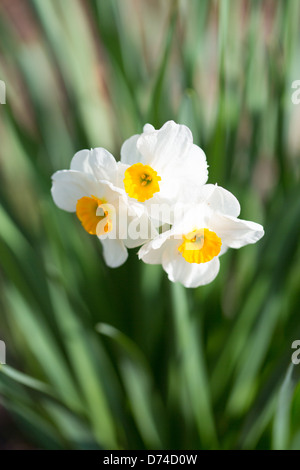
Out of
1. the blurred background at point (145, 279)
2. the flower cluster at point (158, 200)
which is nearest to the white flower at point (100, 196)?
the flower cluster at point (158, 200)

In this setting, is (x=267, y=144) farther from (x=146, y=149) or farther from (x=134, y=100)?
(x=146, y=149)

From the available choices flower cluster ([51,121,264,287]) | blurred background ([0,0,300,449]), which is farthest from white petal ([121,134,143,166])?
blurred background ([0,0,300,449])

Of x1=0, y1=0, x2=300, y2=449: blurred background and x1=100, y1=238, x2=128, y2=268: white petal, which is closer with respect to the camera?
x1=100, y1=238, x2=128, y2=268: white petal

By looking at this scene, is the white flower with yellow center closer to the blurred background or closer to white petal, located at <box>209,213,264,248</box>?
white petal, located at <box>209,213,264,248</box>

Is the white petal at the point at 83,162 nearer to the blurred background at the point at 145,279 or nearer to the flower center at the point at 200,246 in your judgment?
the flower center at the point at 200,246

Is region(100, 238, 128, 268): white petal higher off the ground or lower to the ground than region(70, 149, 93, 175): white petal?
lower

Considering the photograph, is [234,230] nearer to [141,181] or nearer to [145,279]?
[141,181]
